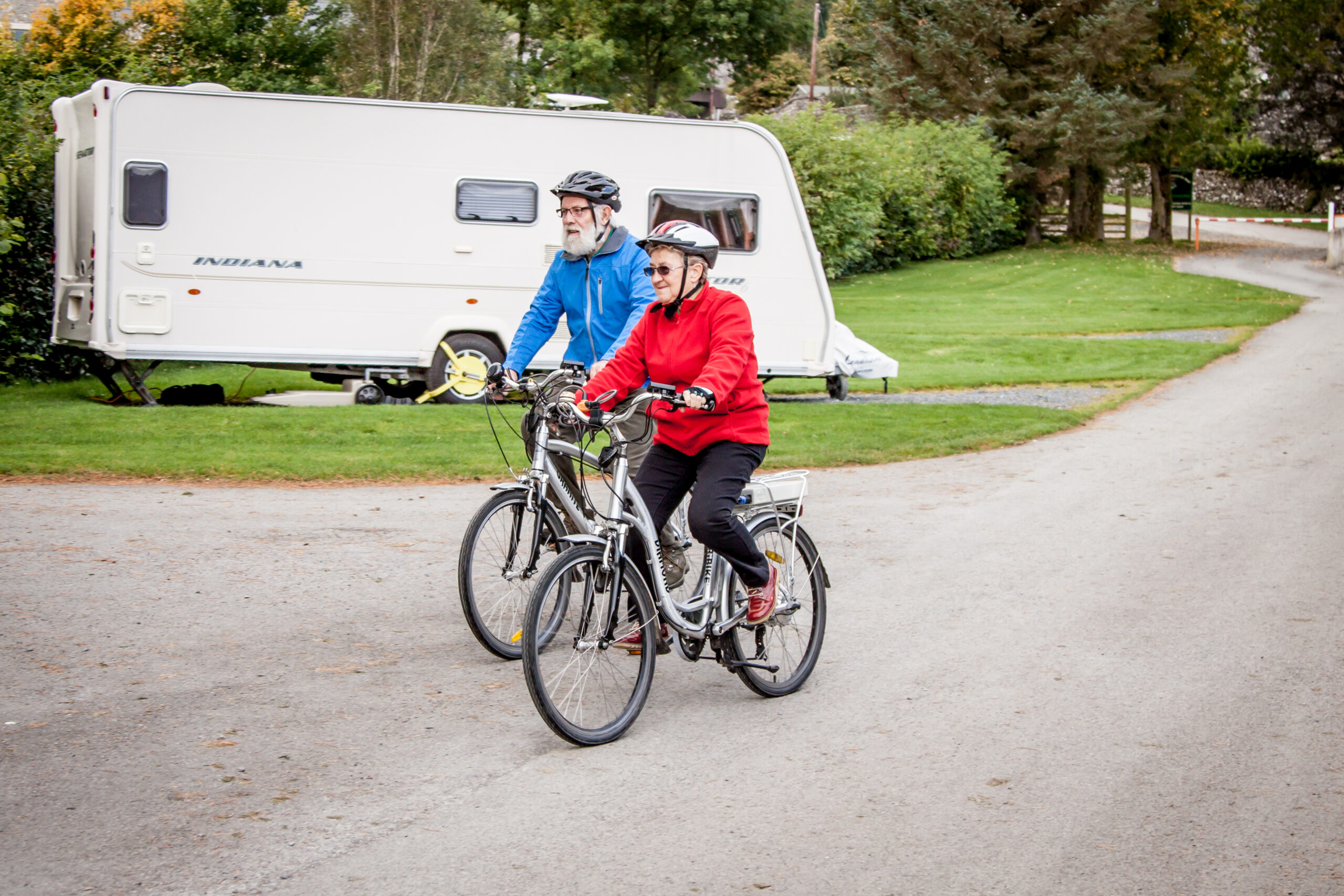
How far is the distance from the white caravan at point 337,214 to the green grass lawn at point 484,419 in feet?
2.99

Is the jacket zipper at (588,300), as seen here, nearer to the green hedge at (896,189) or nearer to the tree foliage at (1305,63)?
the green hedge at (896,189)

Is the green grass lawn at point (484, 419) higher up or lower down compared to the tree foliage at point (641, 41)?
lower down

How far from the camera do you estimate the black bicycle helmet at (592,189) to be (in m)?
6.07

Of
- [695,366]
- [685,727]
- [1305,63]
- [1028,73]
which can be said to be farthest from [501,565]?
[1305,63]

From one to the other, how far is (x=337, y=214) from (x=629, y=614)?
9.92m

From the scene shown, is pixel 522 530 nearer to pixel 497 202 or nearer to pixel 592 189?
pixel 592 189

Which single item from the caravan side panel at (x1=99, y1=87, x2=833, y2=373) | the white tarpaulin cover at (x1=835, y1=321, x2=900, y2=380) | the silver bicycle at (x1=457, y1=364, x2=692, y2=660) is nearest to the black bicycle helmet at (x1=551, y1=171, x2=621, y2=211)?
the silver bicycle at (x1=457, y1=364, x2=692, y2=660)

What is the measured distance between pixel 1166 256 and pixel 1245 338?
17547 millimetres

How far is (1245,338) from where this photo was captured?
21281 mm

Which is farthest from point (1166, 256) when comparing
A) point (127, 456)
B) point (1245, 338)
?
point (127, 456)

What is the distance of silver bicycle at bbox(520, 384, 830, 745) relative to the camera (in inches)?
191

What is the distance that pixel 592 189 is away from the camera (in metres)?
6.10

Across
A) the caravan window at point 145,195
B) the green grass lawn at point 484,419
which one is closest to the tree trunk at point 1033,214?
the green grass lawn at point 484,419

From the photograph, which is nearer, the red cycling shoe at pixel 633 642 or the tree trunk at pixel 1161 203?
the red cycling shoe at pixel 633 642
